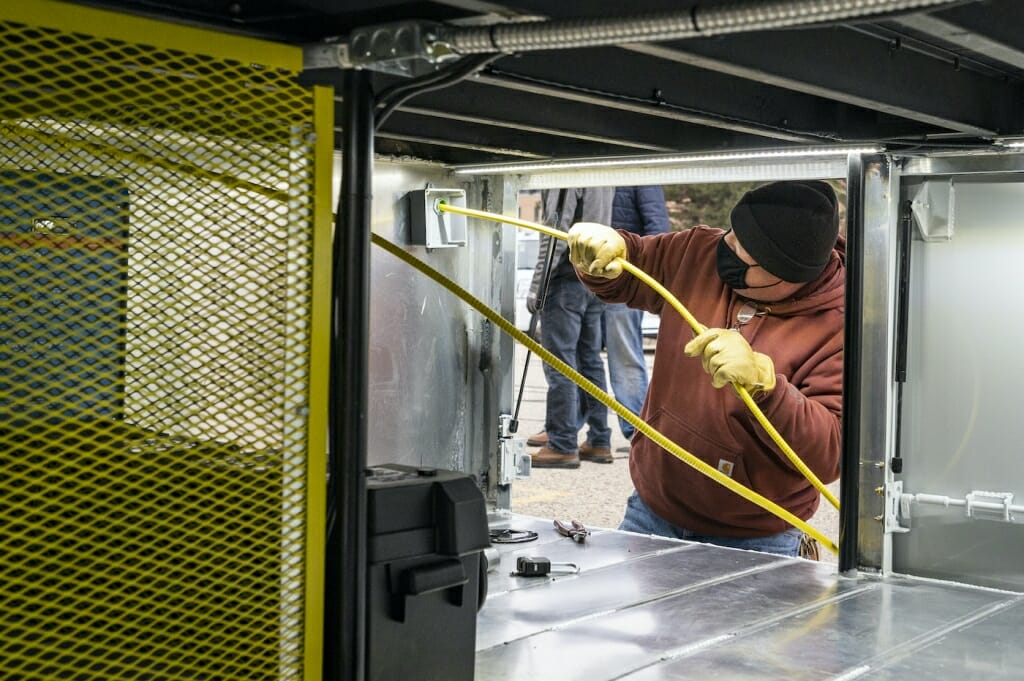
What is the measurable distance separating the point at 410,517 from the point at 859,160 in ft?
5.43

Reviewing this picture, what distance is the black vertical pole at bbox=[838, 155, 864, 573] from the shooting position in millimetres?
2795

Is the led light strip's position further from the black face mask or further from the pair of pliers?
the pair of pliers

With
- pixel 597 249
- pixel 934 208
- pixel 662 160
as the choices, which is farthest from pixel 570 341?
pixel 934 208

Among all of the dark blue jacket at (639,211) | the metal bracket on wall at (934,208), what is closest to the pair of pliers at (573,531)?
the metal bracket on wall at (934,208)

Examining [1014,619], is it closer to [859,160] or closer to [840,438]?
[840,438]

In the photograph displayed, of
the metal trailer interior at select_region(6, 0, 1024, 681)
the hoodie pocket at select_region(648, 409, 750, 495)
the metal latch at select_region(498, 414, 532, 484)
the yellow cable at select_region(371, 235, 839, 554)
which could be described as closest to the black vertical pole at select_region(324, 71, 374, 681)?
the metal trailer interior at select_region(6, 0, 1024, 681)

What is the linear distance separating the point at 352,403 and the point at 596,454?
5.48 meters

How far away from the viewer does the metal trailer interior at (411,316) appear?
1.45 meters

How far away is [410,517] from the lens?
1.66 meters

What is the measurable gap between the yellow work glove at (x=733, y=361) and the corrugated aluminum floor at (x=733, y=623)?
1.57 feet

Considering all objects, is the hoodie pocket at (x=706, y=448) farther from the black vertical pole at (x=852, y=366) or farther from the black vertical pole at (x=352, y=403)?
the black vertical pole at (x=352, y=403)

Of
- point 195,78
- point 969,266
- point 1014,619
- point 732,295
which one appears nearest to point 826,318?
point 732,295

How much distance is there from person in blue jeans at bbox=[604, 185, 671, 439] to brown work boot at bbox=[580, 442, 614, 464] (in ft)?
1.09

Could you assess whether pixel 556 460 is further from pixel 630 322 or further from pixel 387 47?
pixel 387 47
